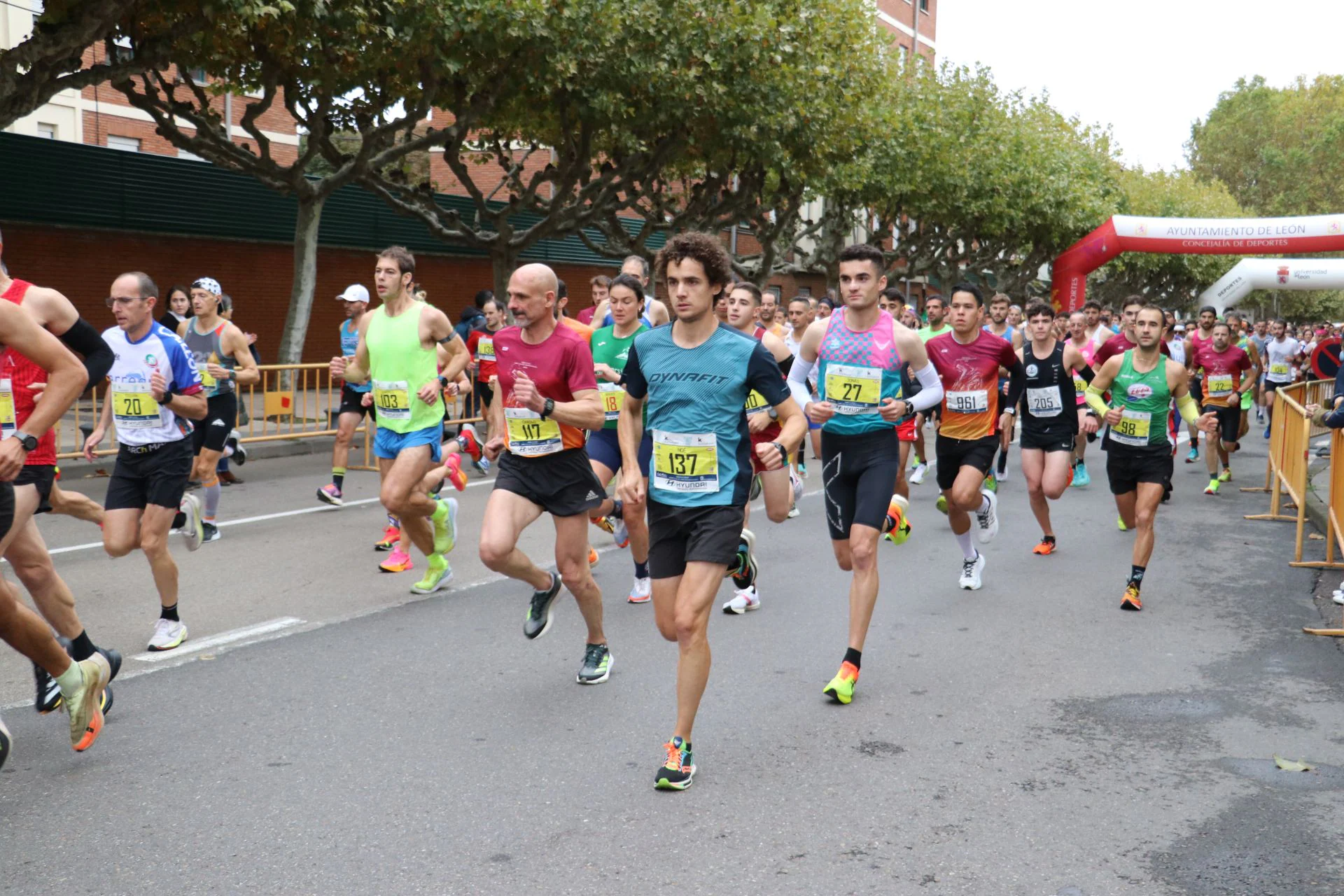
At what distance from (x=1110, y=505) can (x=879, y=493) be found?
711 cm

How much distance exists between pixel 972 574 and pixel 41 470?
5427 millimetres

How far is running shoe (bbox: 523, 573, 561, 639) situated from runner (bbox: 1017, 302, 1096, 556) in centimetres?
440

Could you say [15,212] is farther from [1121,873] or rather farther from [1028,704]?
[1121,873]

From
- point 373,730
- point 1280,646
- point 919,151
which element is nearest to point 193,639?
point 373,730

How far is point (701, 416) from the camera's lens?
4.81 metres

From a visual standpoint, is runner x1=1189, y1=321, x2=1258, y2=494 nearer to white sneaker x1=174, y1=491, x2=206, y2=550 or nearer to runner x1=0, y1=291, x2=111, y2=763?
white sneaker x1=174, y1=491, x2=206, y2=550

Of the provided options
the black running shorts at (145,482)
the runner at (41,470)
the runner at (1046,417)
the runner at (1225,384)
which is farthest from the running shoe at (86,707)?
the runner at (1225,384)

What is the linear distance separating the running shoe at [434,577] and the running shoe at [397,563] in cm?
57

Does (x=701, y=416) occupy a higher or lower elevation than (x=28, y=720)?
higher

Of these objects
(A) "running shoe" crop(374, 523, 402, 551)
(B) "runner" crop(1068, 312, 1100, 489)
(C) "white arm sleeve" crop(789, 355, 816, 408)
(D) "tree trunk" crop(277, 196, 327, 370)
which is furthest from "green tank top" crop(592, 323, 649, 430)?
(D) "tree trunk" crop(277, 196, 327, 370)

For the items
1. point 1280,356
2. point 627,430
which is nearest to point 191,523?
point 627,430

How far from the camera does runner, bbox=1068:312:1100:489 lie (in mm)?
8664

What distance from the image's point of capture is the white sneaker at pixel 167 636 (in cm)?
619

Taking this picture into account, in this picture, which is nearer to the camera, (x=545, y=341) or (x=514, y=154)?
(x=545, y=341)
